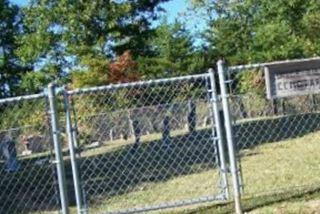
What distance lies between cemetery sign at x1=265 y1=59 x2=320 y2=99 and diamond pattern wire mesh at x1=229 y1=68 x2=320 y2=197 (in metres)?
0.81

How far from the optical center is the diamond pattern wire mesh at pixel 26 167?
35.9ft

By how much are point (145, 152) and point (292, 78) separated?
365 inches

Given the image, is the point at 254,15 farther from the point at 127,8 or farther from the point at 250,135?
the point at 250,135

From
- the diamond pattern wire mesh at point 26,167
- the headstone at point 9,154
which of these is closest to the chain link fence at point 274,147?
the diamond pattern wire mesh at point 26,167

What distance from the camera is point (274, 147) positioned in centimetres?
1496

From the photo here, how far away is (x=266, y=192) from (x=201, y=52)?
3597 cm

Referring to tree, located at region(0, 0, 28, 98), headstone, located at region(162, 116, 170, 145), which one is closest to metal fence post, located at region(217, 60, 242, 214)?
headstone, located at region(162, 116, 170, 145)

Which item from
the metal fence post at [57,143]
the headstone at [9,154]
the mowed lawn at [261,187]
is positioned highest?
the metal fence post at [57,143]

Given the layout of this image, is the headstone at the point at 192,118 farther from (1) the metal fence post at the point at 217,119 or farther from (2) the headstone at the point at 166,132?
(1) the metal fence post at the point at 217,119

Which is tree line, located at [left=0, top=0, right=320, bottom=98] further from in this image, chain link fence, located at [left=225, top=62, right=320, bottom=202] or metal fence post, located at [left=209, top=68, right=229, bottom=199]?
metal fence post, located at [left=209, top=68, right=229, bottom=199]

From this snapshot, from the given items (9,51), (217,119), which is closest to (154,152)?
(217,119)

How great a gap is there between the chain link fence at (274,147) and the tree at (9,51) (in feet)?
66.2

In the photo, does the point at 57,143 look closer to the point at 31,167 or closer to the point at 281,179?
the point at 281,179

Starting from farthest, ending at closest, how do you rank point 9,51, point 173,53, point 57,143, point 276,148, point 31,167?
point 9,51 < point 173,53 < point 31,167 < point 276,148 < point 57,143
